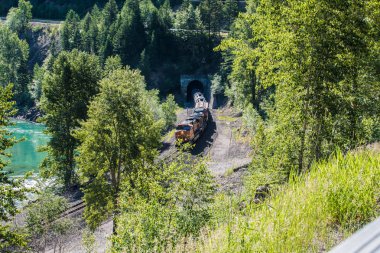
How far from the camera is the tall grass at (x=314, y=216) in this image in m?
4.63

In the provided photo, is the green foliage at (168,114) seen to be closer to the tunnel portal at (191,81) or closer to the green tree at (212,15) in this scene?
the tunnel portal at (191,81)

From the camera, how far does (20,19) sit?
114 metres

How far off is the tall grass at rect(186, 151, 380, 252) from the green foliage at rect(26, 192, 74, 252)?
21.3 meters

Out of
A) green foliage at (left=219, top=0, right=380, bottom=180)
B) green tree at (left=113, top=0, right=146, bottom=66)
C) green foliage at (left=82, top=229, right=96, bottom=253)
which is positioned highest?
green tree at (left=113, top=0, right=146, bottom=66)

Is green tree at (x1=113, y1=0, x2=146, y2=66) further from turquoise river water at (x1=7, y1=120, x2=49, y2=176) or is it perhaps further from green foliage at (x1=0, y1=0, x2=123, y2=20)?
green foliage at (x1=0, y1=0, x2=123, y2=20)

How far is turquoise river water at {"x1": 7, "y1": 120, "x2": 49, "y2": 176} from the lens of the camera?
49312mm

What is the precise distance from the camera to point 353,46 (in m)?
11.2

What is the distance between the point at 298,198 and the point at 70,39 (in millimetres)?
97420

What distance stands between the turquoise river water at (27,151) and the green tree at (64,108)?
6.25 metres

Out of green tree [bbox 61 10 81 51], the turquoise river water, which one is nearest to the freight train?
the turquoise river water

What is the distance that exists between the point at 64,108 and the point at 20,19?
91.1 metres

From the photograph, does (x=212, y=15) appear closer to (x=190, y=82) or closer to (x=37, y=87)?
(x=190, y=82)

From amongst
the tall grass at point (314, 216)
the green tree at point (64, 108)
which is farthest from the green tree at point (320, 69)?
the green tree at point (64, 108)

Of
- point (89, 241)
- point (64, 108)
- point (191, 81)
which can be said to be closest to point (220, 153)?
point (64, 108)
